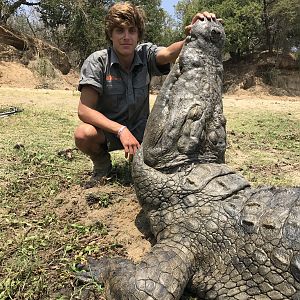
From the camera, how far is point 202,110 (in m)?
2.64

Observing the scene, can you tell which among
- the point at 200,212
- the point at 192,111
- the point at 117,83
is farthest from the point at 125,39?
the point at 200,212

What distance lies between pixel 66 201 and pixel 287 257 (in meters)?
1.92

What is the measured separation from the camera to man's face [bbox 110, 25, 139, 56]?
3.41m

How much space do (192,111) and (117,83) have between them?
116 centimetres

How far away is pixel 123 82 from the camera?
11.9 feet

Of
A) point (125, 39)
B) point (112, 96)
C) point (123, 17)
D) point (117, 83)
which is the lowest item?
point (112, 96)

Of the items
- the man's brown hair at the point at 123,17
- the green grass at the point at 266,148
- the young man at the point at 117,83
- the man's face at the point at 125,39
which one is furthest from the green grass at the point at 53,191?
the man's brown hair at the point at 123,17

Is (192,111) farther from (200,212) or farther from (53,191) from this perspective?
(53,191)

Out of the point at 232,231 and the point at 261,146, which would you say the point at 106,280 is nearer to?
the point at 232,231

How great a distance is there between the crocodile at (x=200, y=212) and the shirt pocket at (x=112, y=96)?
36.9 inches

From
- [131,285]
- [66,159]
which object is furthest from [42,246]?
[66,159]

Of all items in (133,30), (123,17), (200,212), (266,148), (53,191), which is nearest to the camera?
(200,212)

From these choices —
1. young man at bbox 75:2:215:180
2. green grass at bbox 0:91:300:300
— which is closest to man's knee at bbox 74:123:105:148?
young man at bbox 75:2:215:180

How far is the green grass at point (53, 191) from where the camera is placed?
233 centimetres
